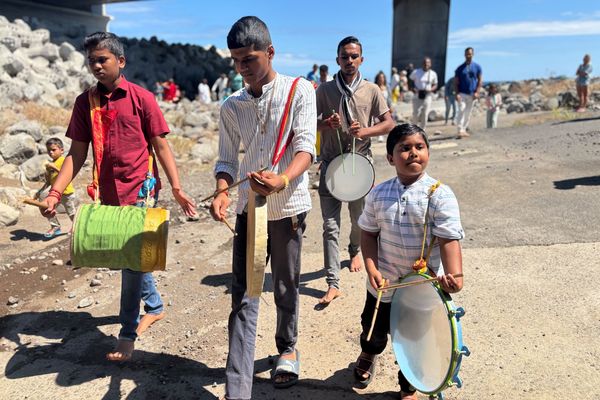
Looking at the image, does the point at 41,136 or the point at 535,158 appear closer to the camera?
the point at 535,158

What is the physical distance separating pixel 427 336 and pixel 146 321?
2326mm

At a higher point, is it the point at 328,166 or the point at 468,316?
the point at 328,166

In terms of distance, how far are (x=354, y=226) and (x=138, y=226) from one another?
212 cm

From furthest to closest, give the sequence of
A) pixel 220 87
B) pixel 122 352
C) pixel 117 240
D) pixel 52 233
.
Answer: pixel 220 87, pixel 52 233, pixel 122 352, pixel 117 240

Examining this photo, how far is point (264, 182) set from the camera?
7.92 feet

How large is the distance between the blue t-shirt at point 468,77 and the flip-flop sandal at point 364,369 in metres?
9.04

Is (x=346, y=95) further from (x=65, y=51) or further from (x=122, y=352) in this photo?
(x=65, y=51)

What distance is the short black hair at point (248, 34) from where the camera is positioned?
251 cm

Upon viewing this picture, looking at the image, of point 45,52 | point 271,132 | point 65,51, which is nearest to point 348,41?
point 271,132

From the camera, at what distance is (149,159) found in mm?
3504

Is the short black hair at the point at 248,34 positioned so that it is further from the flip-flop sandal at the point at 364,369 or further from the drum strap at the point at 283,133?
the flip-flop sandal at the point at 364,369

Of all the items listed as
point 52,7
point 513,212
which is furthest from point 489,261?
point 52,7

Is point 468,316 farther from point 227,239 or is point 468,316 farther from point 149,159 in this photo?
point 227,239

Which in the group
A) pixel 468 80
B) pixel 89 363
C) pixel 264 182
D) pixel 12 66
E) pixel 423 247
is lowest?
pixel 89 363
